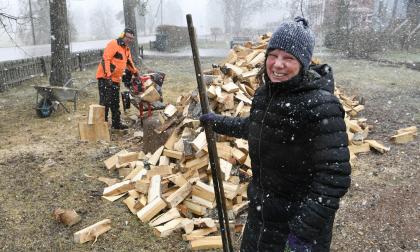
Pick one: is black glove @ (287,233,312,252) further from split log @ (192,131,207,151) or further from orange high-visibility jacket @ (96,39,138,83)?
orange high-visibility jacket @ (96,39,138,83)

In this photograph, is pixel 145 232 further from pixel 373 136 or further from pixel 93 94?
pixel 93 94

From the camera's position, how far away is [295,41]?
2.04 metres

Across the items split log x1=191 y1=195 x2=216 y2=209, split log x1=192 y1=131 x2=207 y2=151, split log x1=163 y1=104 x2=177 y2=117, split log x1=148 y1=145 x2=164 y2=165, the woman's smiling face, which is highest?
the woman's smiling face

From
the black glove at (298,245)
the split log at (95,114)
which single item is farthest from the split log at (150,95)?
the black glove at (298,245)

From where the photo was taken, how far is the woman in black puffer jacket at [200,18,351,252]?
6.25ft

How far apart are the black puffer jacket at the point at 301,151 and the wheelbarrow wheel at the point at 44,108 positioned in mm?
7901

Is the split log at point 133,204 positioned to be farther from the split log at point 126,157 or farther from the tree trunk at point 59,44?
the tree trunk at point 59,44

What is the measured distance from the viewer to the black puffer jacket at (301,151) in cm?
190

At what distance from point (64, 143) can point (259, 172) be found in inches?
230

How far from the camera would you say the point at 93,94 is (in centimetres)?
1185

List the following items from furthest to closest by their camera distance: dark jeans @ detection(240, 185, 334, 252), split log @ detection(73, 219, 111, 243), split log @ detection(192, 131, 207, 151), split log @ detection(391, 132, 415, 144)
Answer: split log @ detection(391, 132, 415, 144)
split log @ detection(192, 131, 207, 151)
split log @ detection(73, 219, 111, 243)
dark jeans @ detection(240, 185, 334, 252)

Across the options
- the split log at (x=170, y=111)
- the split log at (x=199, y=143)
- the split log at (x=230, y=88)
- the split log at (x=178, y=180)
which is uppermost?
the split log at (x=230, y=88)

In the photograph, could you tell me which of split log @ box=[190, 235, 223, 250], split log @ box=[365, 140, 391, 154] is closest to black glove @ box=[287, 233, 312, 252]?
split log @ box=[190, 235, 223, 250]

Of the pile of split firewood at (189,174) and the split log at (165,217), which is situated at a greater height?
the pile of split firewood at (189,174)
